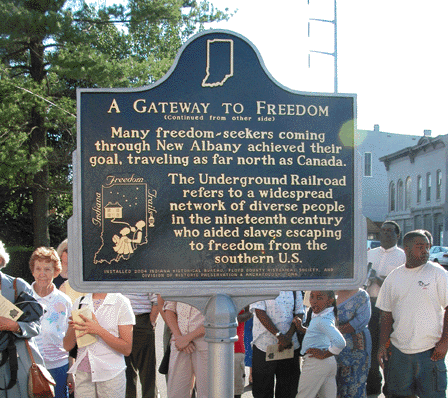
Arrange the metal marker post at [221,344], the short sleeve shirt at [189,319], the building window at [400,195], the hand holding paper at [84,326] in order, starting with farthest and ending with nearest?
the building window at [400,195]
the short sleeve shirt at [189,319]
the hand holding paper at [84,326]
the metal marker post at [221,344]

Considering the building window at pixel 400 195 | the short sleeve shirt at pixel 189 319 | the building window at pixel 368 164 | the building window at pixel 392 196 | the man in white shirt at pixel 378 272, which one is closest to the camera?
the short sleeve shirt at pixel 189 319

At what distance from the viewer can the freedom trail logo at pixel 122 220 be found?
3.14 meters

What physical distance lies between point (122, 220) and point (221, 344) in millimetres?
951

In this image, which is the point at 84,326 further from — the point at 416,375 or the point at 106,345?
the point at 416,375

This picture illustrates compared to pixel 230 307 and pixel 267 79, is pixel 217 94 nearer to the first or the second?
pixel 267 79

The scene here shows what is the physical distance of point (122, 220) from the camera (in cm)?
314

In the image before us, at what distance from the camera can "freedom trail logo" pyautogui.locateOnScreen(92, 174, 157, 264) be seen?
3137mm

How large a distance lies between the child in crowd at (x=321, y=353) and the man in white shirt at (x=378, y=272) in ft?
6.14

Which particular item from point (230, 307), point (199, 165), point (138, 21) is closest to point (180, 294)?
point (230, 307)

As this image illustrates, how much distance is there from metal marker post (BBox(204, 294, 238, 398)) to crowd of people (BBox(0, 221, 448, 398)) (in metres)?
1.19

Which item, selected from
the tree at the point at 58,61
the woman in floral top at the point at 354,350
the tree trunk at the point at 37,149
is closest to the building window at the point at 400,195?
the tree at the point at 58,61

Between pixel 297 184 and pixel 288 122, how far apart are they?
1.30 feet

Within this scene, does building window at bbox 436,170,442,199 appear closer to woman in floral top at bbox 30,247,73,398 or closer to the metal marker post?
woman in floral top at bbox 30,247,73,398

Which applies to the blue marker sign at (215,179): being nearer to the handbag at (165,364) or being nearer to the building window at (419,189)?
the handbag at (165,364)
